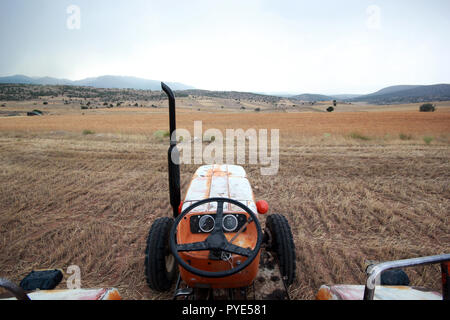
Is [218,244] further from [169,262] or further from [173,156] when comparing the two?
[169,262]

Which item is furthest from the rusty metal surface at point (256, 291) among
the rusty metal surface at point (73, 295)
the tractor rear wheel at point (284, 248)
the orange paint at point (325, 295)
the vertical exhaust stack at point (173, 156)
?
the vertical exhaust stack at point (173, 156)

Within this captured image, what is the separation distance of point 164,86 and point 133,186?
4.20 metres

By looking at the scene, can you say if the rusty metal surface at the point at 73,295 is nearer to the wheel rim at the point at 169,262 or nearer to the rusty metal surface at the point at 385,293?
the wheel rim at the point at 169,262

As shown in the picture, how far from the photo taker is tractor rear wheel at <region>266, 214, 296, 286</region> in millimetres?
2689

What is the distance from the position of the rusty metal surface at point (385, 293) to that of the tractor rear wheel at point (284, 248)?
0.90 metres

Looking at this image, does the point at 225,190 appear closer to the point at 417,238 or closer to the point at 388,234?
the point at 388,234

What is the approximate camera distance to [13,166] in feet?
25.4

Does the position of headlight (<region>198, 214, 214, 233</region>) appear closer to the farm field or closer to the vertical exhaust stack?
the vertical exhaust stack

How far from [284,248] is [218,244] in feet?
4.51

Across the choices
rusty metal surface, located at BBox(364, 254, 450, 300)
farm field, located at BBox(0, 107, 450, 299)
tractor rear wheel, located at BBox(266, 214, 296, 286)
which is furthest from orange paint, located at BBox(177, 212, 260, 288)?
farm field, located at BBox(0, 107, 450, 299)

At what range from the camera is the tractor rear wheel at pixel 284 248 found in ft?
8.82
